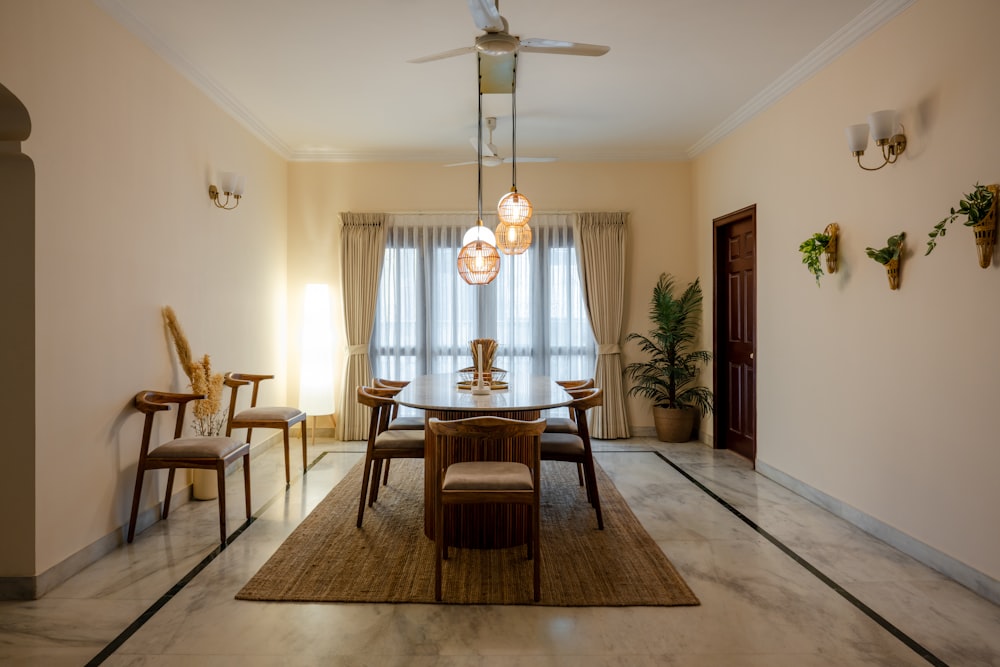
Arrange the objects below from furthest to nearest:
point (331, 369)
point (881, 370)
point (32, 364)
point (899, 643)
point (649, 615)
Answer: point (331, 369), point (881, 370), point (32, 364), point (649, 615), point (899, 643)

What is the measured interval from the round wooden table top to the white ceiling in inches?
85.6

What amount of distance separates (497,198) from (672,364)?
2.48 m

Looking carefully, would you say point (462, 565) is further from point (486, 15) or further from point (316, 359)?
point (316, 359)

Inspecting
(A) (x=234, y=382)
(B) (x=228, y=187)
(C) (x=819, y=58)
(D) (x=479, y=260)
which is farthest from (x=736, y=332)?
(B) (x=228, y=187)

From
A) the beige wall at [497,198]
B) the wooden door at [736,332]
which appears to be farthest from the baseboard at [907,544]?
the beige wall at [497,198]

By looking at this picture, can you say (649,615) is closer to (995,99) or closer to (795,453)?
(795,453)

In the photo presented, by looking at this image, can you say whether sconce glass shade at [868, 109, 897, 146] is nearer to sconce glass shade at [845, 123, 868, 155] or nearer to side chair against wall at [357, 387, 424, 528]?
sconce glass shade at [845, 123, 868, 155]

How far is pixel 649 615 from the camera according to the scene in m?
2.54

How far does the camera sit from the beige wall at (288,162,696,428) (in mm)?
6277

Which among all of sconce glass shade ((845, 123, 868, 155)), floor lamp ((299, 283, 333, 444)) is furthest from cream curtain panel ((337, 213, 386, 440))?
sconce glass shade ((845, 123, 868, 155))

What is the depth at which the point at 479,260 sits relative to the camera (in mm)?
4016

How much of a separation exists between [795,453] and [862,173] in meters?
1.98

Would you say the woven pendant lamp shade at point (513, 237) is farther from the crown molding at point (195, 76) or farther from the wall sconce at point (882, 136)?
the crown molding at point (195, 76)

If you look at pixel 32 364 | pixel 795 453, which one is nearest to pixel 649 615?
pixel 795 453
